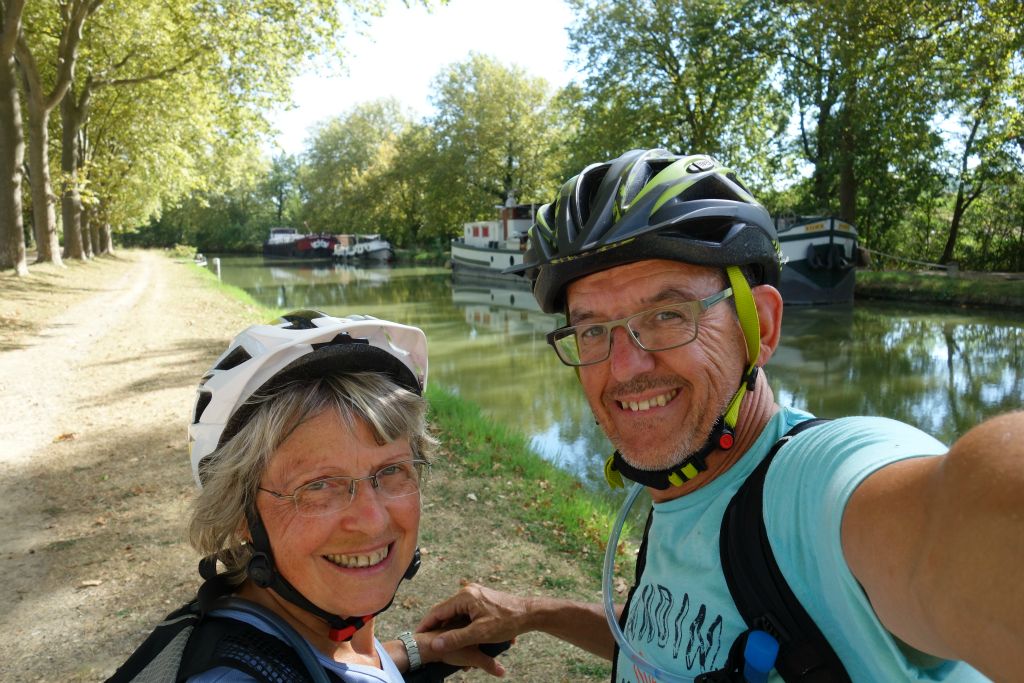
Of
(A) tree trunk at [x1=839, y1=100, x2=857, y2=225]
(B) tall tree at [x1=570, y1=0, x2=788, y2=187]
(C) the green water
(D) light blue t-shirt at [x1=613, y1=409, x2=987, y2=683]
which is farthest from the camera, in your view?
(B) tall tree at [x1=570, y1=0, x2=788, y2=187]

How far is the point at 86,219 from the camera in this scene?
31.8 m

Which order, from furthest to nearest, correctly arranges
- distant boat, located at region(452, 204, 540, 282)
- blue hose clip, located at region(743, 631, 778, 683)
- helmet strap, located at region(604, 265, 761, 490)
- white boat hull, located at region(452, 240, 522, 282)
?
distant boat, located at region(452, 204, 540, 282), white boat hull, located at region(452, 240, 522, 282), helmet strap, located at region(604, 265, 761, 490), blue hose clip, located at region(743, 631, 778, 683)

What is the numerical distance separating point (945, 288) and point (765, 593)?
23.8 m

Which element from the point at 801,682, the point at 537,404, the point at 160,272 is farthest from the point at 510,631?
the point at 160,272

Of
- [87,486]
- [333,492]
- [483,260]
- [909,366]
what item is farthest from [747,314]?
[483,260]

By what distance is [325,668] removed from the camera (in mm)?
1601

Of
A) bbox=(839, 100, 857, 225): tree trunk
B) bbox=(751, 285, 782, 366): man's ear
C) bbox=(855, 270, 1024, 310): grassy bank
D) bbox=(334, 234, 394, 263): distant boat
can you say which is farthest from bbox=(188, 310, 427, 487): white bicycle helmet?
bbox=(334, 234, 394, 263): distant boat

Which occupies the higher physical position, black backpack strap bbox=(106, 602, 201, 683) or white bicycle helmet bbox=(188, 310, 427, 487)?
white bicycle helmet bbox=(188, 310, 427, 487)

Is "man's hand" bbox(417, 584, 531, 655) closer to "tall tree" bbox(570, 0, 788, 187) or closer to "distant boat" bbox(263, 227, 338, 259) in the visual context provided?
"tall tree" bbox(570, 0, 788, 187)

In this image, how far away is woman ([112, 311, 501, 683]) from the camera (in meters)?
1.65

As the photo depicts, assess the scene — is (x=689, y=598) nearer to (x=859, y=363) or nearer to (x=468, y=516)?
(x=468, y=516)

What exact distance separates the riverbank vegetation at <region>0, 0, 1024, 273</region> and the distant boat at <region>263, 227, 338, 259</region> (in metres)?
23.2

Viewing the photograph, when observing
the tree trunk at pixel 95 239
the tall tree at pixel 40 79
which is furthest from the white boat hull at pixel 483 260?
the tall tree at pixel 40 79

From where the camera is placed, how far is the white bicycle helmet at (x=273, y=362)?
5.58 ft
